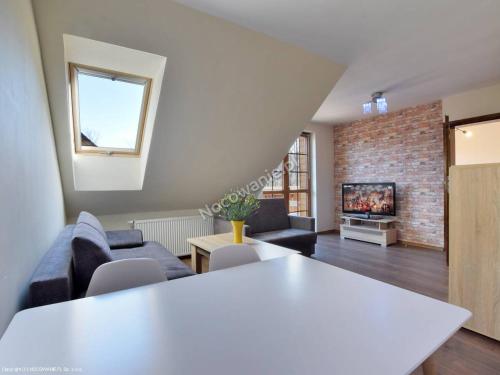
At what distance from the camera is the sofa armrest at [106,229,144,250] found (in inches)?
128

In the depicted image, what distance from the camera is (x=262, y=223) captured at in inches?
175

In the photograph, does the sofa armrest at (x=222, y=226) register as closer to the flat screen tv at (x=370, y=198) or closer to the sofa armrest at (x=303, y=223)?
the sofa armrest at (x=303, y=223)

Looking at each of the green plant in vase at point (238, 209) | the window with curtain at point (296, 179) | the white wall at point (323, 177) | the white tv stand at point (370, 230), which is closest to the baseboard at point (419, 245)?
the white tv stand at point (370, 230)

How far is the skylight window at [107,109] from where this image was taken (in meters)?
2.98

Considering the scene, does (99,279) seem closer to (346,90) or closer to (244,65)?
(244,65)

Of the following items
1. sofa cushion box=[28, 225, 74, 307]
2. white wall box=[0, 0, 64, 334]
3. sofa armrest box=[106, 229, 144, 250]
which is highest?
white wall box=[0, 0, 64, 334]

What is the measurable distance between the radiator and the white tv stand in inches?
118

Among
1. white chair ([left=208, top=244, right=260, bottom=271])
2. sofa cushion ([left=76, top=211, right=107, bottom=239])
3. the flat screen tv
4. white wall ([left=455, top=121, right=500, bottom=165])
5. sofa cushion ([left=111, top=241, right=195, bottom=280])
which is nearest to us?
white chair ([left=208, top=244, right=260, bottom=271])

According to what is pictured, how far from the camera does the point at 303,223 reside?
4504 mm

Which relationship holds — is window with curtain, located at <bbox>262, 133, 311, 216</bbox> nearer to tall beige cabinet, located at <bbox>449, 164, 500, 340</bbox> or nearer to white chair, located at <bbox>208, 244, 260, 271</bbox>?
tall beige cabinet, located at <bbox>449, 164, 500, 340</bbox>

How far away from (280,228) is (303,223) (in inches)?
16.1

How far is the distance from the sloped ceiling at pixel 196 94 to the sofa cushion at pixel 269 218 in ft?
1.94

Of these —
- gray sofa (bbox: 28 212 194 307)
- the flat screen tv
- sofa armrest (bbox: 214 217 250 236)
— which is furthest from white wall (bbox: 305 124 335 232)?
gray sofa (bbox: 28 212 194 307)

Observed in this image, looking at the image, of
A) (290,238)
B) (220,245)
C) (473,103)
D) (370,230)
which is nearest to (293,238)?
(290,238)
